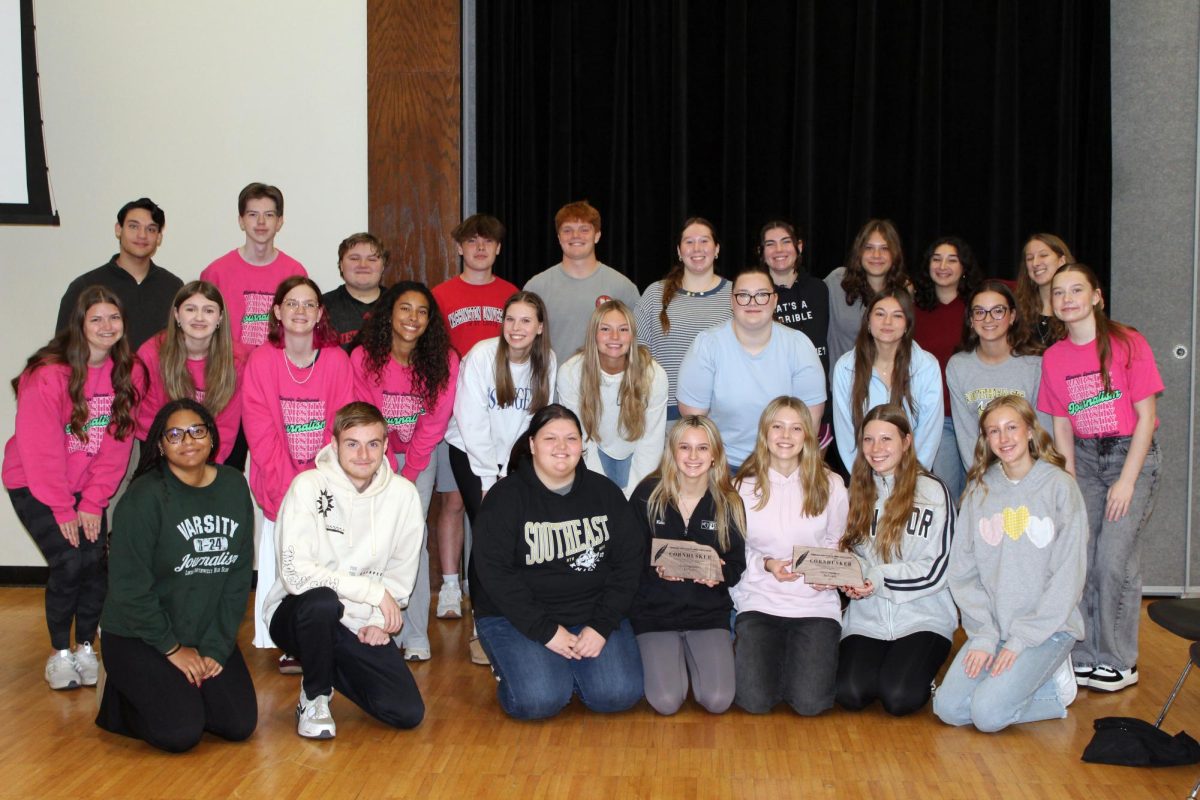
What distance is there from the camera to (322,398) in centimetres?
423

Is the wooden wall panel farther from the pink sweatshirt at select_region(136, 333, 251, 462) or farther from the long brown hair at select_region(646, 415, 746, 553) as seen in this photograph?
the long brown hair at select_region(646, 415, 746, 553)

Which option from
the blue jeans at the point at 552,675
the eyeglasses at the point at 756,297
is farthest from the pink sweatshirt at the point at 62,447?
the eyeglasses at the point at 756,297

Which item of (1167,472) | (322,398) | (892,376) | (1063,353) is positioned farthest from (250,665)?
(1167,472)

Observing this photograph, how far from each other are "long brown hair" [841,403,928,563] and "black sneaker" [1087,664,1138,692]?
3.03ft

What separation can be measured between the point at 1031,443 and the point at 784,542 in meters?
0.94

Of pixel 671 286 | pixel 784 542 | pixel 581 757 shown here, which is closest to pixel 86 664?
pixel 581 757

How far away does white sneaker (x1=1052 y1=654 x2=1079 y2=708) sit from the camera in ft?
12.4

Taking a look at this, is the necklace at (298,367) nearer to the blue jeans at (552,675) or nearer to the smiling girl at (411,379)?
the smiling girl at (411,379)

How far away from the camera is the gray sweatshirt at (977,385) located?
4379 millimetres

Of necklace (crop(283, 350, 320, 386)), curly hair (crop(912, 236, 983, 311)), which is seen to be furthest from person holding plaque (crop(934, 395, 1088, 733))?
necklace (crop(283, 350, 320, 386))

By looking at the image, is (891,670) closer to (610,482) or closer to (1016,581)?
(1016,581)

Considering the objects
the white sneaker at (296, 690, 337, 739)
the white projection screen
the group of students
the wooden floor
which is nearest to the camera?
the wooden floor

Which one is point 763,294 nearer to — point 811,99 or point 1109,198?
point 811,99

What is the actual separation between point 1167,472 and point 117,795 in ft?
16.4
